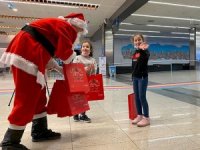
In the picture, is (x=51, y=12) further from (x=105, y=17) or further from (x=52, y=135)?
(x=52, y=135)

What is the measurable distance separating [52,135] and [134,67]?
1.26 metres

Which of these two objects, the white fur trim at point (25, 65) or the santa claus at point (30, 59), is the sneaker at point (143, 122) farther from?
the white fur trim at point (25, 65)

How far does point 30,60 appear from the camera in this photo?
1.89 metres

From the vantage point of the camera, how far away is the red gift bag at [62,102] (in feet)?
7.06

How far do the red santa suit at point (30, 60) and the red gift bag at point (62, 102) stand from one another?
10.5 inches

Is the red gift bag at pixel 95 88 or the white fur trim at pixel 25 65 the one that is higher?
the white fur trim at pixel 25 65

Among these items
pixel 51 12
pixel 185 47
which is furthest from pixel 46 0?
pixel 185 47

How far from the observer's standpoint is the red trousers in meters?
1.81

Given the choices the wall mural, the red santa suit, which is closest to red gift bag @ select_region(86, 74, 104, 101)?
the red santa suit

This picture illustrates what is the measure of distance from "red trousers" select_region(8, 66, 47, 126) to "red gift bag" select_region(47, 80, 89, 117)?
300 millimetres

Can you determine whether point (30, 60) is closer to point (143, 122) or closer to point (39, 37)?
point (39, 37)

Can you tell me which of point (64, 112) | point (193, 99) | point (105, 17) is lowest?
point (193, 99)

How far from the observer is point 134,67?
278 cm

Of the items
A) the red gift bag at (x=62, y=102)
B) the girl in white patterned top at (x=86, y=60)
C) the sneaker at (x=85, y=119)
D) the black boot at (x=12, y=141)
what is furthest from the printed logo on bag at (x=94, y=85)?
the black boot at (x=12, y=141)
